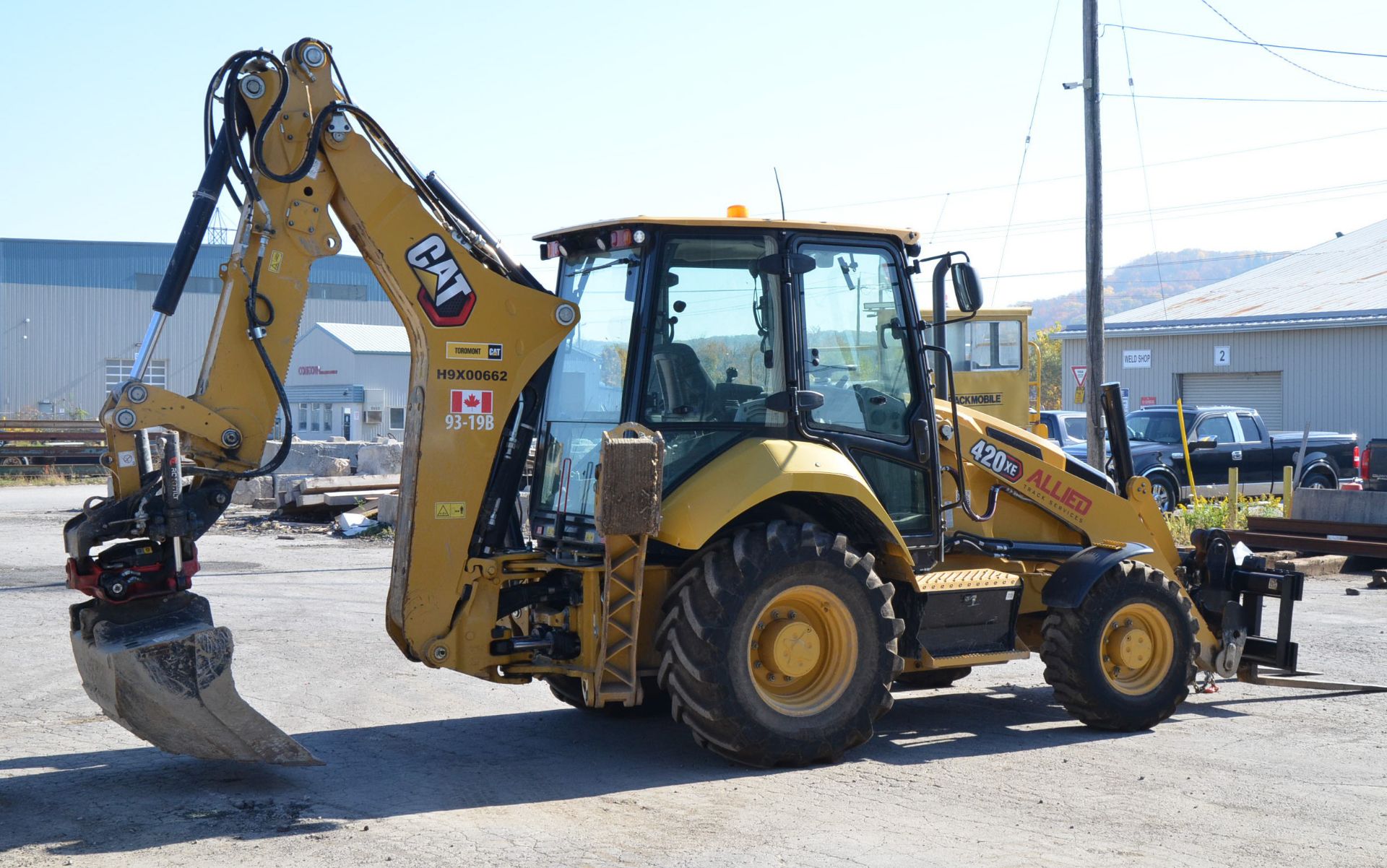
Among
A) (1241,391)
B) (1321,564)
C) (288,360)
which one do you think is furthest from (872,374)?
(1241,391)

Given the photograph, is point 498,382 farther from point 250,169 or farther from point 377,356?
point 377,356

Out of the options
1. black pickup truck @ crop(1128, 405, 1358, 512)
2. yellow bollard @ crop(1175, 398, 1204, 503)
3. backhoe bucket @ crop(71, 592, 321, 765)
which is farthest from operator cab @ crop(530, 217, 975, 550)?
black pickup truck @ crop(1128, 405, 1358, 512)

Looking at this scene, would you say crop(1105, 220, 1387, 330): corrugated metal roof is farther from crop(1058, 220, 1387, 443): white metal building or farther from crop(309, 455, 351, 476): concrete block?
crop(309, 455, 351, 476): concrete block

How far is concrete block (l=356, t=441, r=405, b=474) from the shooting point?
26.8 meters

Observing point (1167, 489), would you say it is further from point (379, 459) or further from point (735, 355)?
point (735, 355)

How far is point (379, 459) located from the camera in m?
26.9

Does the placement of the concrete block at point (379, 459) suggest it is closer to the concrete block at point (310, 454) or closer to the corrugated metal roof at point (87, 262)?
the concrete block at point (310, 454)

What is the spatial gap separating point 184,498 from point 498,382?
1592mm

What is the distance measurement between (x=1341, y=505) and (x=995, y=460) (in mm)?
10056

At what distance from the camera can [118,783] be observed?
6141 millimetres

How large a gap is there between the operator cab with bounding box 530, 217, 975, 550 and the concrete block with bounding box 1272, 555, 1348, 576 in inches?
389

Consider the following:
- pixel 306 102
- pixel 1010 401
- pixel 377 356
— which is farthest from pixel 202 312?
pixel 306 102

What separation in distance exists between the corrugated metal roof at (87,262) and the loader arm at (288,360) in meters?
51.9

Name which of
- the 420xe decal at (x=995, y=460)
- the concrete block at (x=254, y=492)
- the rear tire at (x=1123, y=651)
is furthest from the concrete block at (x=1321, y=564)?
the concrete block at (x=254, y=492)
